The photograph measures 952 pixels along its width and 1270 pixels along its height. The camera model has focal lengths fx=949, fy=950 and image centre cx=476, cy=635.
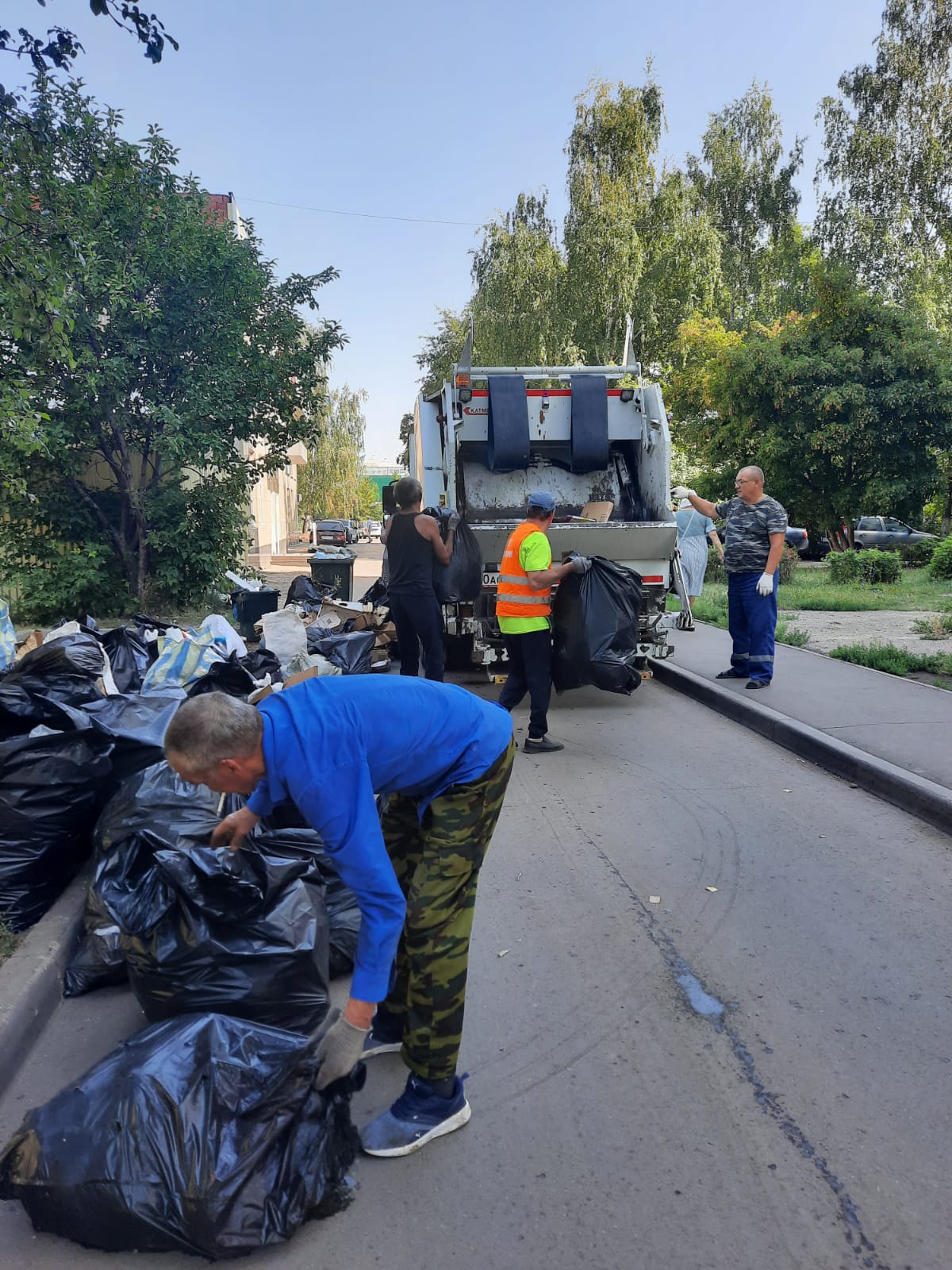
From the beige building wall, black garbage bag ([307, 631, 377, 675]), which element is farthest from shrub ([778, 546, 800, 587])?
the beige building wall

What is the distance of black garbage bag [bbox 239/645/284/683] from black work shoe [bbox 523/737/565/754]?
1.66 m

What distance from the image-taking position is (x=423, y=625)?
6.85 metres

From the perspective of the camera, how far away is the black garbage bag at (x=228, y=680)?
4887 mm

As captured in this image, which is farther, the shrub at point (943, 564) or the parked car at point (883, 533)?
the parked car at point (883, 533)

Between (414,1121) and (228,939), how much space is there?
28.7 inches

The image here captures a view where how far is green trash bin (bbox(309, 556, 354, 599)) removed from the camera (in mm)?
12359

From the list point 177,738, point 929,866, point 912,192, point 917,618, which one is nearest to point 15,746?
point 177,738

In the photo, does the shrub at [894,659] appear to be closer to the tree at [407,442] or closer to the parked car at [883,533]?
the tree at [407,442]

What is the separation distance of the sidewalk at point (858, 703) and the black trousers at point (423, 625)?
244cm

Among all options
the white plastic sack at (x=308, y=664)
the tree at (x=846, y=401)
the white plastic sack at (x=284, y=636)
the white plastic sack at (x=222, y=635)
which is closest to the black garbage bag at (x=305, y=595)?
the white plastic sack at (x=284, y=636)

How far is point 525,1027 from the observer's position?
2.96 m

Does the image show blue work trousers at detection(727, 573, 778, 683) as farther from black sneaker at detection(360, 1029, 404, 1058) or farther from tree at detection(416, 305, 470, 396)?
tree at detection(416, 305, 470, 396)

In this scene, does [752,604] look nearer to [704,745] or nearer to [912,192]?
[704,745]

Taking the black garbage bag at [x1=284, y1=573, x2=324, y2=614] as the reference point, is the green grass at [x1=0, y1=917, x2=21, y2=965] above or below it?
below
